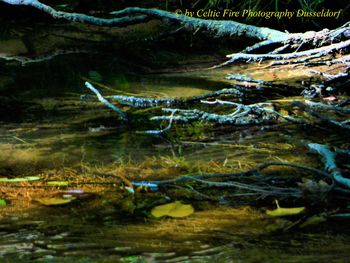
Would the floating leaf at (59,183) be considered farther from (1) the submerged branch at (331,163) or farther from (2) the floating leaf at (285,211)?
(1) the submerged branch at (331,163)

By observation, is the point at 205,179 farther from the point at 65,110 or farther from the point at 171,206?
the point at 65,110

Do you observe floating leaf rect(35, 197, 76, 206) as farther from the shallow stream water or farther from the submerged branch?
the submerged branch

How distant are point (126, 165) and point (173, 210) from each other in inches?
21.4

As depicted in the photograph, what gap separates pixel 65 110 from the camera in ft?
10.7

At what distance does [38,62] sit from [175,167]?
9.00 ft

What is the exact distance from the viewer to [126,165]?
7.66ft

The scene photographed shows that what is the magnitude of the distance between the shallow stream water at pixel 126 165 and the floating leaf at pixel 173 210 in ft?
0.10

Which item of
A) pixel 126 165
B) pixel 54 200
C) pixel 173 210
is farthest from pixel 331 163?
pixel 54 200

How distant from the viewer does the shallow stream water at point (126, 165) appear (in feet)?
5.00

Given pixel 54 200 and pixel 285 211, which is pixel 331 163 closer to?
pixel 285 211

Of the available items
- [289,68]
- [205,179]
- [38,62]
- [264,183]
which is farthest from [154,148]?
[38,62]

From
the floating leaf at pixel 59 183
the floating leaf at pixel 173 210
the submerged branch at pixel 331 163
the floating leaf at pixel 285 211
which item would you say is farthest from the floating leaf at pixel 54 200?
the submerged branch at pixel 331 163

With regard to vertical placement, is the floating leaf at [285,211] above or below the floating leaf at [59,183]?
above

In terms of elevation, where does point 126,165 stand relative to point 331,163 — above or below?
below
